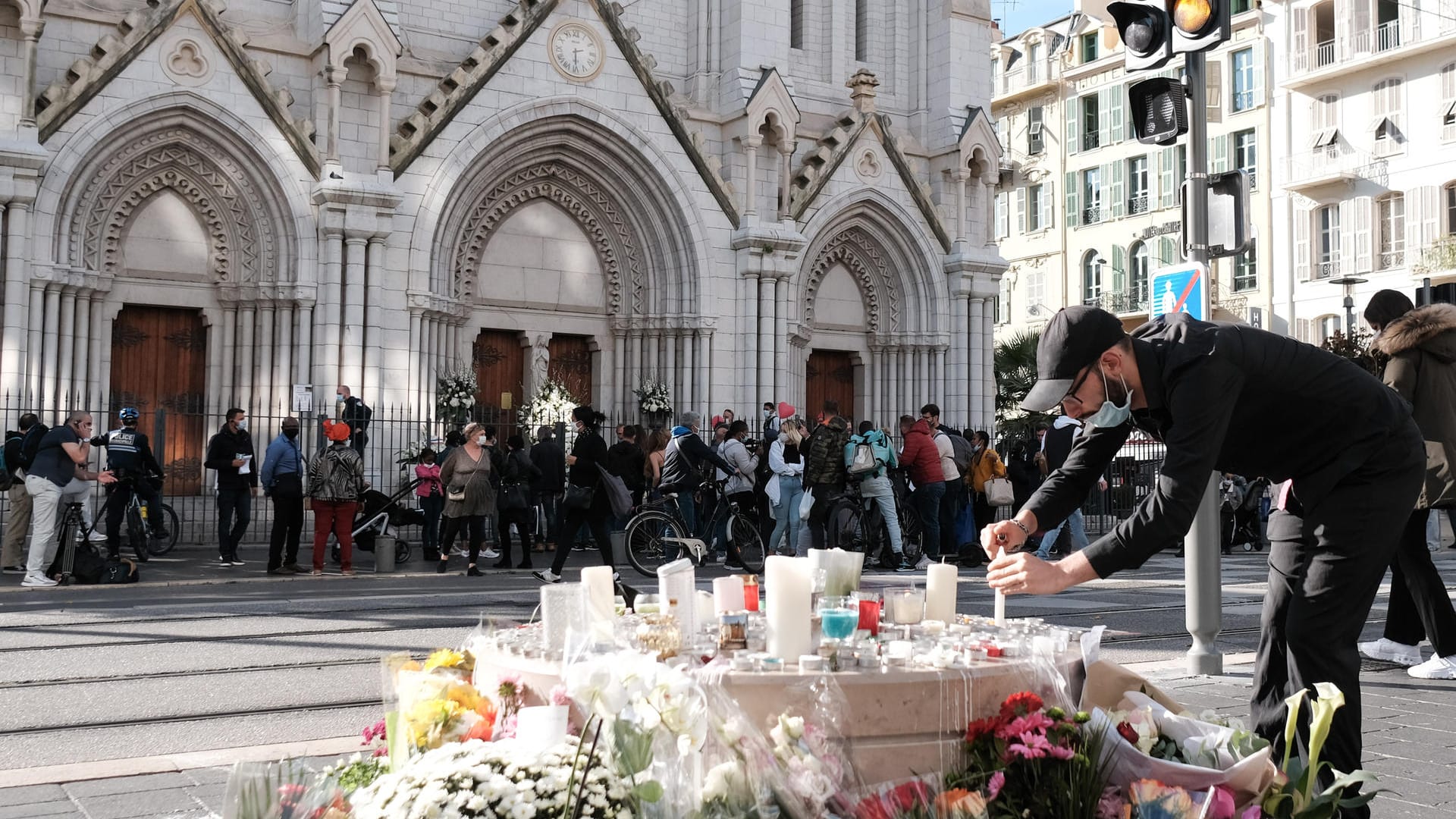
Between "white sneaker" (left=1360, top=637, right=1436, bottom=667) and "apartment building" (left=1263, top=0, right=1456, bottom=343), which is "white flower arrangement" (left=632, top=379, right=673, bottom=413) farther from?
"apartment building" (left=1263, top=0, right=1456, bottom=343)

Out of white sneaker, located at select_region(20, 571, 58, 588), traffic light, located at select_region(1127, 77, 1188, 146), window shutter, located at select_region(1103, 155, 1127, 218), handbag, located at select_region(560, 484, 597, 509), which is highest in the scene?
window shutter, located at select_region(1103, 155, 1127, 218)

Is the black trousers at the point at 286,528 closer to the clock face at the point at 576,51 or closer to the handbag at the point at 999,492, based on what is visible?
the handbag at the point at 999,492

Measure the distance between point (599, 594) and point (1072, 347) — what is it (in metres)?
1.41

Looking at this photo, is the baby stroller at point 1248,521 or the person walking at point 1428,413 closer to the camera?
the person walking at point 1428,413

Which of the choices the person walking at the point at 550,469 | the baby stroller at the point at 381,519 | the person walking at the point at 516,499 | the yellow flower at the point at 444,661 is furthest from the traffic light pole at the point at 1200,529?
the baby stroller at the point at 381,519

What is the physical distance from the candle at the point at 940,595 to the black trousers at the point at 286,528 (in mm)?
11006

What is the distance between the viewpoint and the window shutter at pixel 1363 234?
3625 cm

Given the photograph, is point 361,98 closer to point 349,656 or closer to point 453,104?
point 453,104

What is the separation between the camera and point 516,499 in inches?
580

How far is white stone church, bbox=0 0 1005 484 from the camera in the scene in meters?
19.0

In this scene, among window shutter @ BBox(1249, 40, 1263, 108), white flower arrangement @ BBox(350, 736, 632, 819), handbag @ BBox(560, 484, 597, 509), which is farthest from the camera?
window shutter @ BBox(1249, 40, 1263, 108)

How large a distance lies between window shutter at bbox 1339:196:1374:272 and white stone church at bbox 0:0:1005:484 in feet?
48.9

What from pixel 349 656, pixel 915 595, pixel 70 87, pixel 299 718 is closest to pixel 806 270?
pixel 70 87

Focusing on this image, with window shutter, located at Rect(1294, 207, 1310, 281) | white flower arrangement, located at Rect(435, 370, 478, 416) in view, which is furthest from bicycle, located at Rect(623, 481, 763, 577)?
window shutter, located at Rect(1294, 207, 1310, 281)
